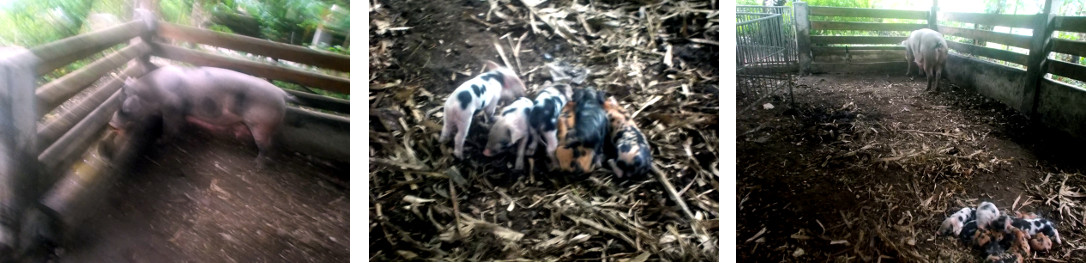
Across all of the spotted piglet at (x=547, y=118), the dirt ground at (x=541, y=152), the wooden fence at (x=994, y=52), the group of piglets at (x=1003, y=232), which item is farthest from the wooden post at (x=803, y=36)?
the spotted piglet at (x=547, y=118)

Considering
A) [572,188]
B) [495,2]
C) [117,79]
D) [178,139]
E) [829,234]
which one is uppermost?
[495,2]

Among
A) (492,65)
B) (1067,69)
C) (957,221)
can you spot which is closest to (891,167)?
(957,221)

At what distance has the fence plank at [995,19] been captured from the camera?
6.75ft

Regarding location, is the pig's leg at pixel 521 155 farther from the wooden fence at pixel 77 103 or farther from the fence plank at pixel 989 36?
the fence plank at pixel 989 36

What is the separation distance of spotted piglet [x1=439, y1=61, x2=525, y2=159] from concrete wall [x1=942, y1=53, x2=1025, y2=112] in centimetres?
129

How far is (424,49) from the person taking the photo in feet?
7.11

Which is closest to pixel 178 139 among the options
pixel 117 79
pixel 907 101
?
pixel 117 79

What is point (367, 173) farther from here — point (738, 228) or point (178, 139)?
point (738, 228)

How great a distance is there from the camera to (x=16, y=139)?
6.64ft

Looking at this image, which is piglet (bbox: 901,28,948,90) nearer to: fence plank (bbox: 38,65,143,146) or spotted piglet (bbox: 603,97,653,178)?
spotted piglet (bbox: 603,97,653,178)

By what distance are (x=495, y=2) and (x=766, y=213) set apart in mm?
1050

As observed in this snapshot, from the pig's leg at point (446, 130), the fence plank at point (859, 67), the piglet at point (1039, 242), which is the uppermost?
the fence plank at point (859, 67)

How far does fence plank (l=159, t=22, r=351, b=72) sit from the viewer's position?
208 cm

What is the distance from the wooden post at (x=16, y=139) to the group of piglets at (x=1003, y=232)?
2.70m
